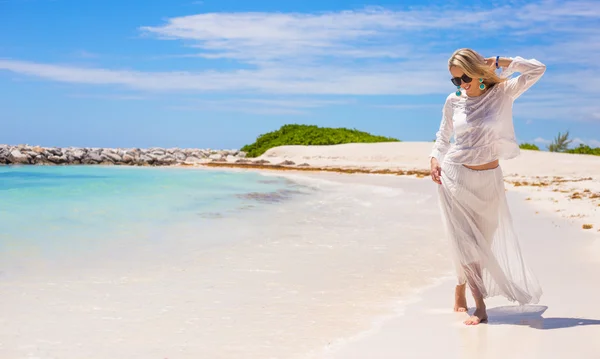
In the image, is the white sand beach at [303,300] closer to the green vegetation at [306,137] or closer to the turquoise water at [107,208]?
the turquoise water at [107,208]

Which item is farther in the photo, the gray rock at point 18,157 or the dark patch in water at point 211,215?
the gray rock at point 18,157

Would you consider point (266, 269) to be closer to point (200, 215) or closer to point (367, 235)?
point (367, 235)

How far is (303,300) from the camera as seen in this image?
4.68m

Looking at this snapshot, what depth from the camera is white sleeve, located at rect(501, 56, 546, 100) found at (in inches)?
149

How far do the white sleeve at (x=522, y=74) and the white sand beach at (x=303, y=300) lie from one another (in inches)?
56.9

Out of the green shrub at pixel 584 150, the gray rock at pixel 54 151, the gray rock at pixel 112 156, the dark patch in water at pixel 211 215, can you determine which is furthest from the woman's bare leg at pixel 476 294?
the gray rock at pixel 54 151

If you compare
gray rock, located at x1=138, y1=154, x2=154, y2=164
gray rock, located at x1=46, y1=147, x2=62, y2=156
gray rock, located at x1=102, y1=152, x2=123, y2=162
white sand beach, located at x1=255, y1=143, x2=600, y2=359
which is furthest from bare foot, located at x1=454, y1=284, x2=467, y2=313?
gray rock, located at x1=46, y1=147, x2=62, y2=156

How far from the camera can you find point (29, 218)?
36.1 feet

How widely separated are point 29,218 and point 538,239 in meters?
8.39

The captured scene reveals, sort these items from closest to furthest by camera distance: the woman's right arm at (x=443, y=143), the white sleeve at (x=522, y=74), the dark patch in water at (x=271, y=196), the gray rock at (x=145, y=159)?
the white sleeve at (x=522, y=74) < the woman's right arm at (x=443, y=143) < the dark patch in water at (x=271, y=196) < the gray rock at (x=145, y=159)

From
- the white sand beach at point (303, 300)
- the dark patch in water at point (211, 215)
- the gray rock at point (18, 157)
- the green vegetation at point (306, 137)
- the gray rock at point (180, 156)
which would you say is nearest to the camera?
the white sand beach at point (303, 300)

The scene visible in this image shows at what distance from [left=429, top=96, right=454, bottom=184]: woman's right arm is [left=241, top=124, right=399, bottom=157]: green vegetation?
36216 millimetres

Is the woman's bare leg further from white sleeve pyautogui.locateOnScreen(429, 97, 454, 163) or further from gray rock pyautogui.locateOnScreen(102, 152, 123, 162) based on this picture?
gray rock pyautogui.locateOnScreen(102, 152, 123, 162)

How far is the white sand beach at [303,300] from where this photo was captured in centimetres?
357
